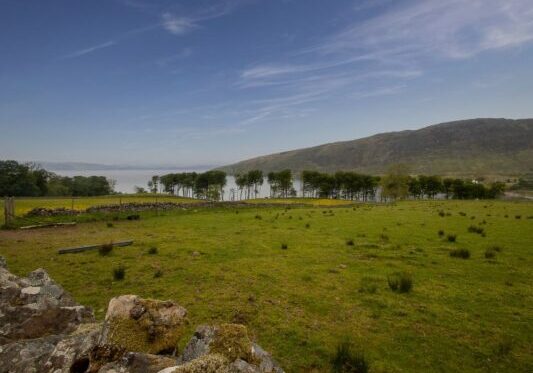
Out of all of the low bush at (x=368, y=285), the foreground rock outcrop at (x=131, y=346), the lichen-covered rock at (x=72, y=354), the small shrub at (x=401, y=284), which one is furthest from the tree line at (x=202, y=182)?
the lichen-covered rock at (x=72, y=354)

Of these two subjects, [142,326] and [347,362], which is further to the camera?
[347,362]

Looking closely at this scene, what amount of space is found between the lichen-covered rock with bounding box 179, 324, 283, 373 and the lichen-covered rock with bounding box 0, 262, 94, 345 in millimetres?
2394

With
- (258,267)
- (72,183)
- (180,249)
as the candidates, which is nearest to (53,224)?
(180,249)

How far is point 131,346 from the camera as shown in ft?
10.1

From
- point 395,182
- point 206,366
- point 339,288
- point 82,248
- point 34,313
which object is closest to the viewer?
point 206,366

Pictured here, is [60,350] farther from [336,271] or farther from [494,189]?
[494,189]

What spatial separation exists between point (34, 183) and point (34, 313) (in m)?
94.1

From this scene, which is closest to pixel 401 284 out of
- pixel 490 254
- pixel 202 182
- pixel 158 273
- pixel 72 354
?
pixel 490 254

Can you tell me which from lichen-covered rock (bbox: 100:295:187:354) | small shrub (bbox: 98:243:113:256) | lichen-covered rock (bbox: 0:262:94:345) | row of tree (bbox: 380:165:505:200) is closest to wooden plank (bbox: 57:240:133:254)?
small shrub (bbox: 98:243:113:256)

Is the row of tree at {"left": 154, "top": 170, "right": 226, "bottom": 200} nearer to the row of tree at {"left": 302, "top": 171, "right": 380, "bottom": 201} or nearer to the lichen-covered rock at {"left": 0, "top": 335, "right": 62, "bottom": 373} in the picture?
the row of tree at {"left": 302, "top": 171, "right": 380, "bottom": 201}

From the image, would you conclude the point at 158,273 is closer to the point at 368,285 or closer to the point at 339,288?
the point at 339,288

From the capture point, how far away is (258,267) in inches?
473

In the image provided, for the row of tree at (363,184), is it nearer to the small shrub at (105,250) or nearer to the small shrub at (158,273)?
the small shrub at (105,250)

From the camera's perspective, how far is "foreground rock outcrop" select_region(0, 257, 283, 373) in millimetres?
2654
